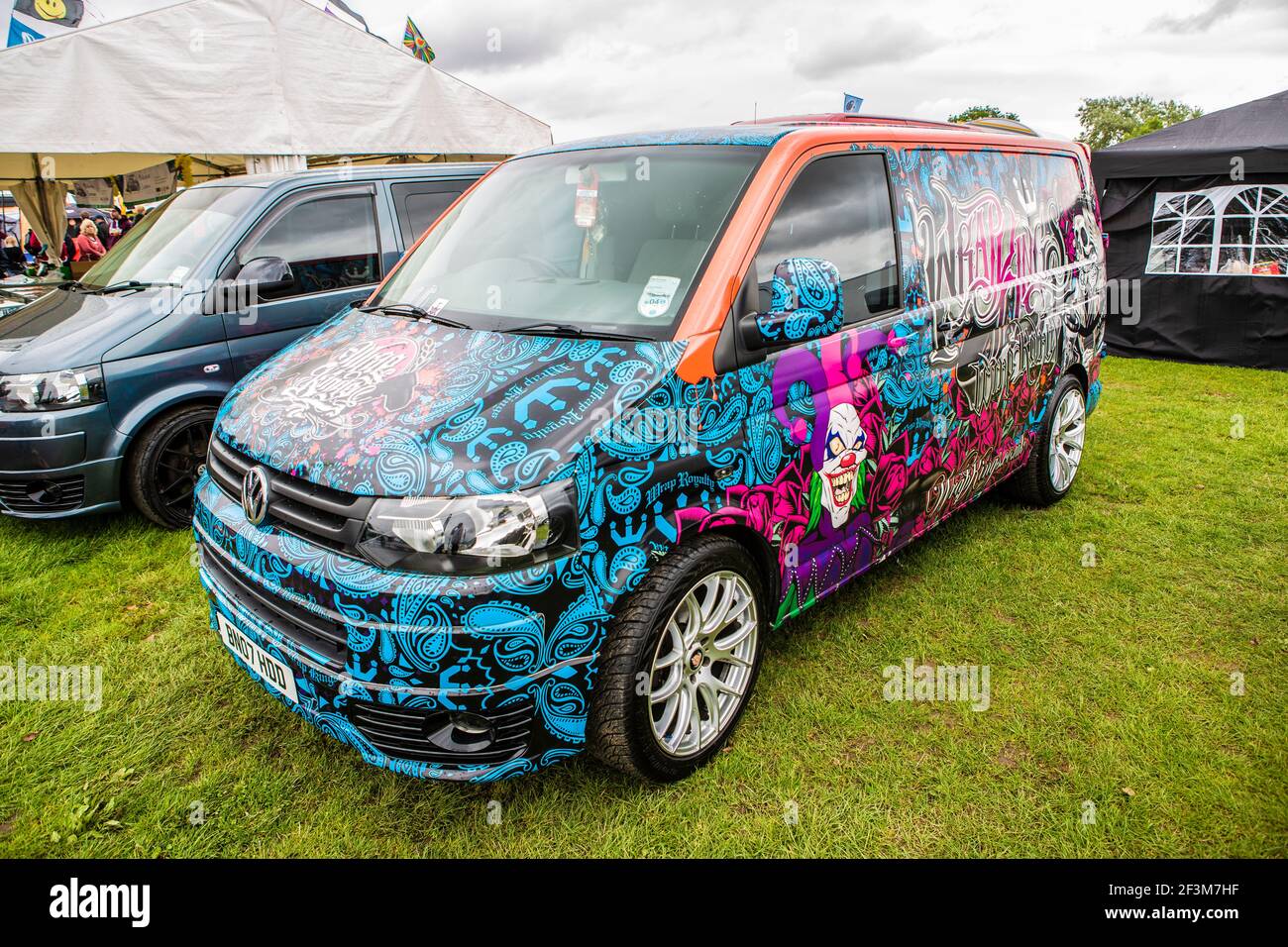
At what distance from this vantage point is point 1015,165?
407 cm

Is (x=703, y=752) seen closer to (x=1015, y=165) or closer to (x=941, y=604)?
(x=941, y=604)

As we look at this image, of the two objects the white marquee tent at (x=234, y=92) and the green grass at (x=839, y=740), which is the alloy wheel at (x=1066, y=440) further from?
the white marquee tent at (x=234, y=92)

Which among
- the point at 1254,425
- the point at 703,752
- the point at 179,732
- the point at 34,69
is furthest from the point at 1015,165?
the point at 34,69

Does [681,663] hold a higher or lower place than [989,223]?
lower

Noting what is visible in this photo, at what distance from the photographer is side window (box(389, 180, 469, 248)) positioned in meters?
5.37

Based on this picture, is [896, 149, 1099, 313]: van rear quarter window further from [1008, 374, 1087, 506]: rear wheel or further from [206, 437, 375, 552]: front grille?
[206, 437, 375, 552]: front grille

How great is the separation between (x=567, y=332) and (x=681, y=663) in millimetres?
1114

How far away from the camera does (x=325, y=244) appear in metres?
5.05

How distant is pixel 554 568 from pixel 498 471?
0.97 ft

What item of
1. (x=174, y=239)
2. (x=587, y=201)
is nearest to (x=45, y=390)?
(x=174, y=239)

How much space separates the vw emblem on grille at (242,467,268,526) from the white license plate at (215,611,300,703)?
0.39 m

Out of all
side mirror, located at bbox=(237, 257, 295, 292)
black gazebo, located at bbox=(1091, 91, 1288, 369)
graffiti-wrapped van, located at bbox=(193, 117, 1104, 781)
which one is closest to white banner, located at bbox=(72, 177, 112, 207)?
side mirror, located at bbox=(237, 257, 295, 292)

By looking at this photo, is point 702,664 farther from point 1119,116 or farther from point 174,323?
point 1119,116

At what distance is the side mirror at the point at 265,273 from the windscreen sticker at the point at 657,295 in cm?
304
